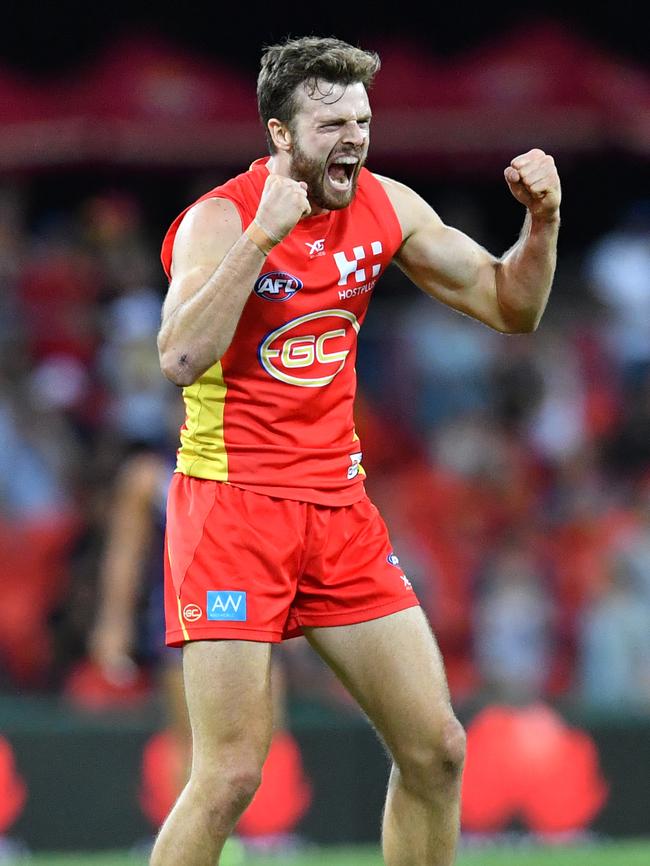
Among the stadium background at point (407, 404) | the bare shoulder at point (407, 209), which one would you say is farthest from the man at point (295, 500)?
the stadium background at point (407, 404)

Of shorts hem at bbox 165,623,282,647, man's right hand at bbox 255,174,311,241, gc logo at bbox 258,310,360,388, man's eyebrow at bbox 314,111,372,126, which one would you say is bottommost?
shorts hem at bbox 165,623,282,647

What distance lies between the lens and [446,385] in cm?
1053

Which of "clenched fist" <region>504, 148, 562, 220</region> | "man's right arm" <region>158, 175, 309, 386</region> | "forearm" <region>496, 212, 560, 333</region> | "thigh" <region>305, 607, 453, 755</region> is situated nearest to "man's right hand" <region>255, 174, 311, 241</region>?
"man's right arm" <region>158, 175, 309, 386</region>

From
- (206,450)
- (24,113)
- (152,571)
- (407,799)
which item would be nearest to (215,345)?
(206,450)

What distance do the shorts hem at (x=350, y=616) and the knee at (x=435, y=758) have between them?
340 mm

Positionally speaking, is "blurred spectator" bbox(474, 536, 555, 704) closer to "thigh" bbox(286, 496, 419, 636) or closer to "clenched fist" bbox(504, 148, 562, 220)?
"thigh" bbox(286, 496, 419, 636)

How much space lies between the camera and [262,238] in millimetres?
4668

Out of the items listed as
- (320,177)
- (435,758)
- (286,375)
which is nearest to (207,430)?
(286,375)

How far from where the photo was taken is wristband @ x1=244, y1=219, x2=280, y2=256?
4.66 meters

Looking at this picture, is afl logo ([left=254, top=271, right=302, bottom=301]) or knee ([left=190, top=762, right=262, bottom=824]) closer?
knee ([left=190, top=762, right=262, bottom=824])

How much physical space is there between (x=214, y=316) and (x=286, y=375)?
0.41 metres

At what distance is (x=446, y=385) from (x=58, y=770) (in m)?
Result: 3.37

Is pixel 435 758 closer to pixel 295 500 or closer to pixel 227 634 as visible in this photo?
pixel 227 634

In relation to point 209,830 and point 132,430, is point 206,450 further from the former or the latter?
point 132,430
